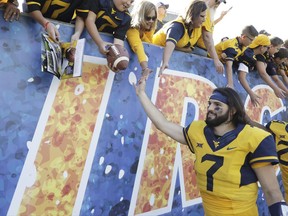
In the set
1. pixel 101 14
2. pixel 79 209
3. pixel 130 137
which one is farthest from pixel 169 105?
pixel 79 209

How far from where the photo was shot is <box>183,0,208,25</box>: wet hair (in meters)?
3.10

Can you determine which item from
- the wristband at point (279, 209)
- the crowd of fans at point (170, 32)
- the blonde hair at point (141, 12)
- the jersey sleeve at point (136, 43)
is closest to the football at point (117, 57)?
the crowd of fans at point (170, 32)

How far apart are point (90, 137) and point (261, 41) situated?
2.70 metres

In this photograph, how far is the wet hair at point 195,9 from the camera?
3.10 m

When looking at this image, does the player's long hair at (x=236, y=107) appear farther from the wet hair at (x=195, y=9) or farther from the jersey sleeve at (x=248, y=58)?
the jersey sleeve at (x=248, y=58)

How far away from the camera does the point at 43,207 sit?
226 centimetres

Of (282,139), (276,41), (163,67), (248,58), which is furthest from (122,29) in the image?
(276,41)

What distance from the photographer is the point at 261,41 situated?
13.9 feet

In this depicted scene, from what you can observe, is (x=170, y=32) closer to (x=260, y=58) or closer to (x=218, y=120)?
(x=218, y=120)

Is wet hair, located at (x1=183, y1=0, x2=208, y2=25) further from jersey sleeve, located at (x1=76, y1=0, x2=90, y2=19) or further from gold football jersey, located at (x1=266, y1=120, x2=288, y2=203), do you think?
gold football jersey, located at (x1=266, y1=120, x2=288, y2=203)

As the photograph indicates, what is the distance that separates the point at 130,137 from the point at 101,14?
3.17 feet

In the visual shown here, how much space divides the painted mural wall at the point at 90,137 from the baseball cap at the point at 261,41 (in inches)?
48.4

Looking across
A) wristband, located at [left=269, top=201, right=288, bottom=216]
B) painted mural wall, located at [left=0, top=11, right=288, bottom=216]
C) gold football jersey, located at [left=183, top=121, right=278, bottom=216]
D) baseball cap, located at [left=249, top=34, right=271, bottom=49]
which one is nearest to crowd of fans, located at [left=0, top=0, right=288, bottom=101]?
baseball cap, located at [left=249, top=34, right=271, bottom=49]

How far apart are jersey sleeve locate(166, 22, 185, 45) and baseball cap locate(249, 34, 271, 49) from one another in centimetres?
147
